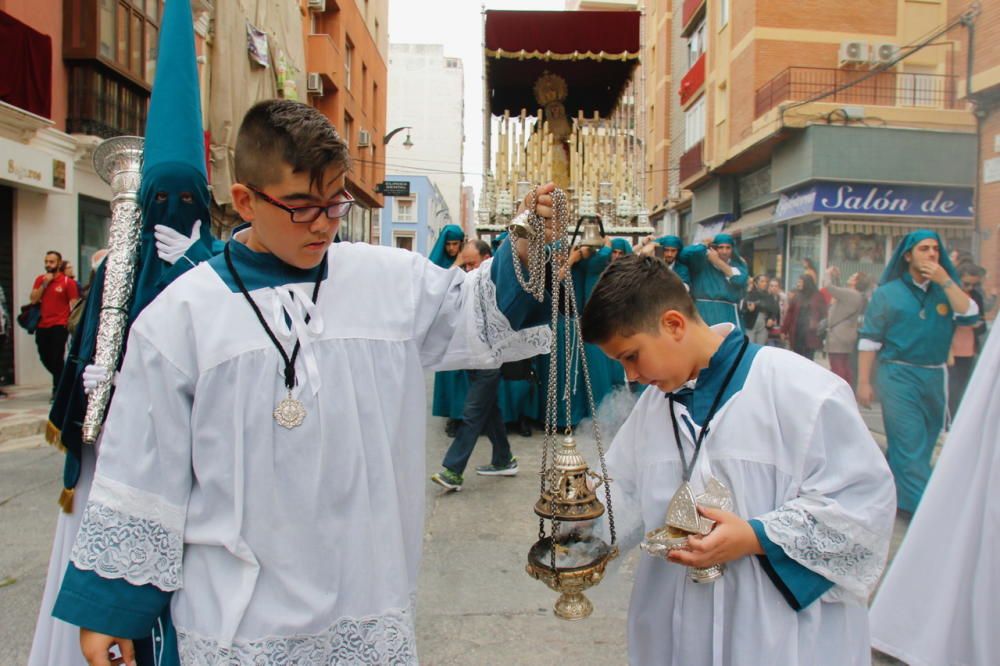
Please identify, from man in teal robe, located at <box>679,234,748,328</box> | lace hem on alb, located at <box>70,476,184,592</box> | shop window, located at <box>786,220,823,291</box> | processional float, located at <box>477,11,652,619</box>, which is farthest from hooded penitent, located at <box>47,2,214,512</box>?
shop window, located at <box>786,220,823,291</box>

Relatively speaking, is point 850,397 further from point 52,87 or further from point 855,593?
point 52,87

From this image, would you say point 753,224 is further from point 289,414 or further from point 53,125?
point 289,414

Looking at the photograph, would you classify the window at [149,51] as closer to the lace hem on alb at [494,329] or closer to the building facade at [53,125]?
the building facade at [53,125]

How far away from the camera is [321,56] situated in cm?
2209

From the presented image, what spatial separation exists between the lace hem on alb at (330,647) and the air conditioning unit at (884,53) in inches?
385

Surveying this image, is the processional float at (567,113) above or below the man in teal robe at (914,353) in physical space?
above

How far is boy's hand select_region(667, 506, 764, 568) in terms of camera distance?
5.32 feet

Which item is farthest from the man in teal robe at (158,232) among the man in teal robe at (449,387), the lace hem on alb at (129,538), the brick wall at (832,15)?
the brick wall at (832,15)

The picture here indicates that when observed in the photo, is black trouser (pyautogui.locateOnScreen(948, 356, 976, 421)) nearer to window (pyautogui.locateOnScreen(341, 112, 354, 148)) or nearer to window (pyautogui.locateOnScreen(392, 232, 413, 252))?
window (pyautogui.locateOnScreen(341, 112, 354, 148))

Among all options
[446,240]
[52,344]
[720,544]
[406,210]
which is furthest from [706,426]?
[406,210]

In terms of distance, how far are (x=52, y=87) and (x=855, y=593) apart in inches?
507

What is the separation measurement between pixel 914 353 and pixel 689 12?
19.1 m

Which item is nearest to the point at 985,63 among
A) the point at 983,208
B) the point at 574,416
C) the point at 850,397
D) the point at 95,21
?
the point at 983,208

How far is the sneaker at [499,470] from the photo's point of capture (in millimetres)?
5672
